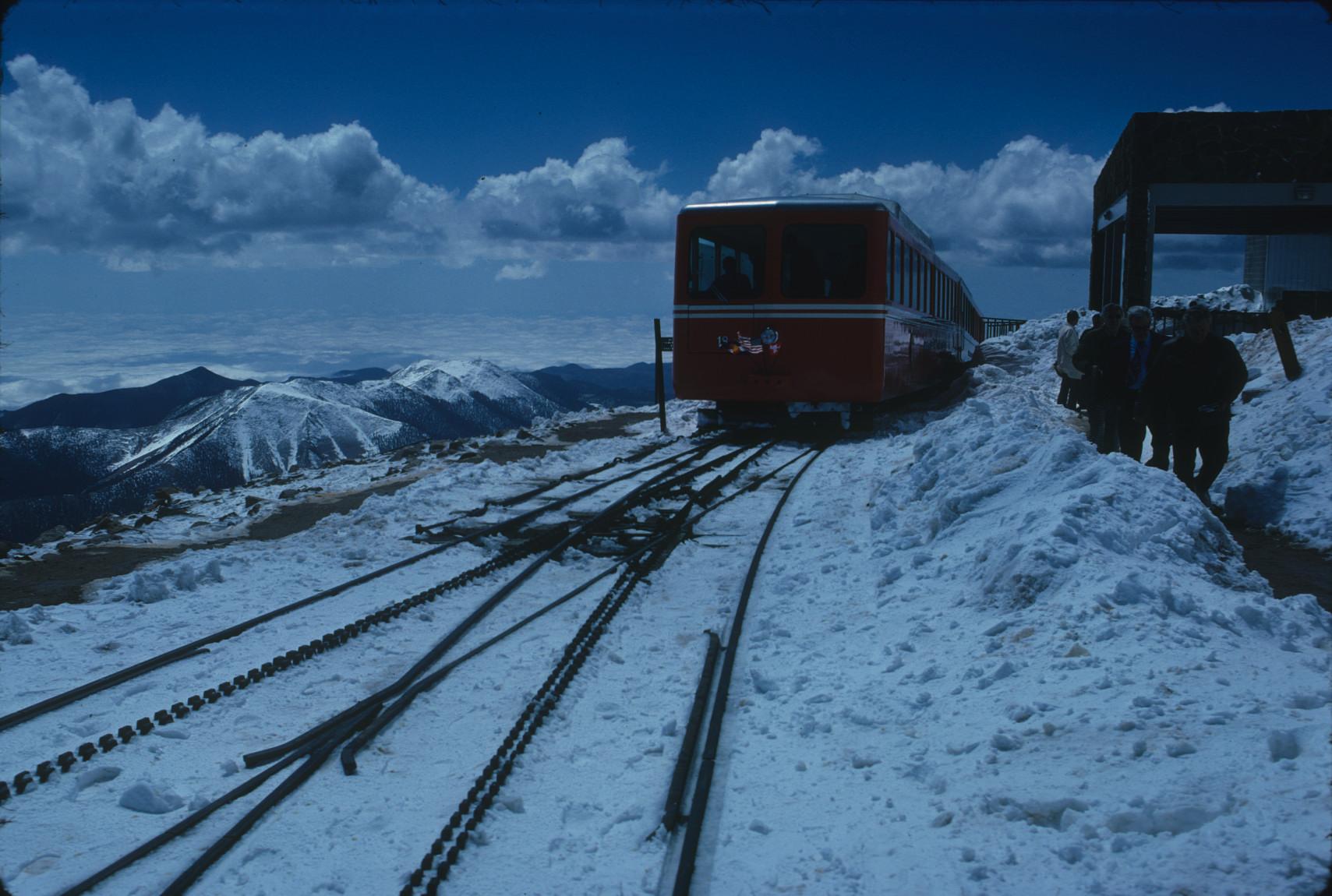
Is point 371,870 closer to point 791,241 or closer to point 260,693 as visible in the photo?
point 260,693

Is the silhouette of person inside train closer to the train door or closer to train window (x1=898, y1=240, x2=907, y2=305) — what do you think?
the train door

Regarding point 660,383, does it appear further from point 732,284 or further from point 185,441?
point 185,441

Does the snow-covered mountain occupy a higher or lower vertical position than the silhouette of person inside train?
lower

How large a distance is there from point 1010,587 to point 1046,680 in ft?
3.89

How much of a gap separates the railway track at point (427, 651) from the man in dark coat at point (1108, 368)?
404cm

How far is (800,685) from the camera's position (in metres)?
4.86

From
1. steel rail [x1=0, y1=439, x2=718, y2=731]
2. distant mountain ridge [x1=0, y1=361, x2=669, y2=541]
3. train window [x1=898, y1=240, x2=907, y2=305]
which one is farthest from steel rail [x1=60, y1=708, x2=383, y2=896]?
distant mountain ridge [x1=0, y1=361, x2=669, y2=541]

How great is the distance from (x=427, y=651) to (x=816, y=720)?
2.33 m

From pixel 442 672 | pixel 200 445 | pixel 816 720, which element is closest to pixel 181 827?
pixel 442 672

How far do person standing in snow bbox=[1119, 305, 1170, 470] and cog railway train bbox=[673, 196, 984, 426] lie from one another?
500cm

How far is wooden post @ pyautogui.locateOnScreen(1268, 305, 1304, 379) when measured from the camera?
10.8 metres

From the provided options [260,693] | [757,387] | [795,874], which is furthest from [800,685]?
[757,387]

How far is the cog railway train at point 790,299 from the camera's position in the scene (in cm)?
1376

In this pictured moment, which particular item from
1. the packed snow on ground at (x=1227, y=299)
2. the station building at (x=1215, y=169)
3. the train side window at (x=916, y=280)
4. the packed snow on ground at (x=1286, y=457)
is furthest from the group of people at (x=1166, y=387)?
the packed snow on ground at (x=1227, y=299)
